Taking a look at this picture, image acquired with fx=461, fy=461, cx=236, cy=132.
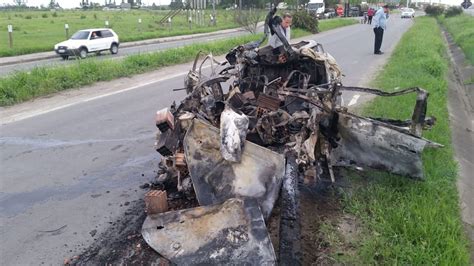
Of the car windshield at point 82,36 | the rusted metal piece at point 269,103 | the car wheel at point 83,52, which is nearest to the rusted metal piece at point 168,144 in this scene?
the rusted metal piece at point 269,103

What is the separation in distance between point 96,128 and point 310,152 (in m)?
4.67

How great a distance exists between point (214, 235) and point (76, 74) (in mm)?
10449

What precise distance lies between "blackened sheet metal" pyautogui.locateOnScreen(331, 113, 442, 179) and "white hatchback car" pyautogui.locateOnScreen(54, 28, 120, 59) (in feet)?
63.6

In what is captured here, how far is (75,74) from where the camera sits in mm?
12750

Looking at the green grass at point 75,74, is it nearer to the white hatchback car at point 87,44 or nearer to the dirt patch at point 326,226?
the white hatchback car at point 87,44

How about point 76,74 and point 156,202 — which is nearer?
point 156,202

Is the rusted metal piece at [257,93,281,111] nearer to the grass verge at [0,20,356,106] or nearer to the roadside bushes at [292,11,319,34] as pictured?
the grass verge at [0,20,356,106]

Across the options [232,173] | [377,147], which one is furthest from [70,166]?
[377,147]

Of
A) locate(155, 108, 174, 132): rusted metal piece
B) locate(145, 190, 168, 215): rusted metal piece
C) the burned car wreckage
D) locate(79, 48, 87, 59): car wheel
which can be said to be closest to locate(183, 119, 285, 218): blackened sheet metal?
the burned car wreckage

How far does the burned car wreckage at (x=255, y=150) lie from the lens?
3604 millimetres

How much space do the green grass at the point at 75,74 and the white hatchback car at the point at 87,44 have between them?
730cm

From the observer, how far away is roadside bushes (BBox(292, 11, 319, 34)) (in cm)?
3269

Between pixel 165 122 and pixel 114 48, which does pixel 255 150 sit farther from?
pixel 114 48

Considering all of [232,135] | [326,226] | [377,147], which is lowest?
[326,226]
